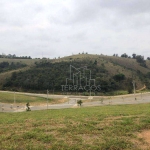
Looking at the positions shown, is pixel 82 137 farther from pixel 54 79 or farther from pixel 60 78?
pixel 54 79

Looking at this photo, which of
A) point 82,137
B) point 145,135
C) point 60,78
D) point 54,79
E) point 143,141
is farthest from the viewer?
point 54,79

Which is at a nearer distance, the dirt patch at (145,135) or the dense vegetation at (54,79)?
the dirt patch at (145,135)

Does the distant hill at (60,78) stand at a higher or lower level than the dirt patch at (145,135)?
higher

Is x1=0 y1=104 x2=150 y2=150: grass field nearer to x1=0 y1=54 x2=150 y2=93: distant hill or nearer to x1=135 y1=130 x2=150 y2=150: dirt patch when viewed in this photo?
x1=135 y1=130 x2=150 y2=150: dirt patch

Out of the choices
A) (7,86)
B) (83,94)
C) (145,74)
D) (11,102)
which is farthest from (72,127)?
(145,74)

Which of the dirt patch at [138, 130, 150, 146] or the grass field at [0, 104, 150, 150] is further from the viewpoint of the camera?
the dirt patch at [138, 130, 150, 146]

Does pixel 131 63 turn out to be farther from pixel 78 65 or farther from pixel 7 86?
pixel 7 86

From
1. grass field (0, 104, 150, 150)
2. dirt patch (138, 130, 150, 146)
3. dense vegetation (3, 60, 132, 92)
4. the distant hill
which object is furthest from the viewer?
the distant hill

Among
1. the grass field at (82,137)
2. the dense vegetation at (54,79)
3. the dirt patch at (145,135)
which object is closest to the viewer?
the grass field at (82,137)

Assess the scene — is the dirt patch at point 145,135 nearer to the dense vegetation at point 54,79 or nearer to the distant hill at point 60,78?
the distant hill at point 60,78

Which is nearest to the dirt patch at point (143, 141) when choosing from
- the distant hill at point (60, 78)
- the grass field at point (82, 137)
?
the grass field at point (82, 137)

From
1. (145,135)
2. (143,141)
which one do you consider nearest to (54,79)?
(145,135)

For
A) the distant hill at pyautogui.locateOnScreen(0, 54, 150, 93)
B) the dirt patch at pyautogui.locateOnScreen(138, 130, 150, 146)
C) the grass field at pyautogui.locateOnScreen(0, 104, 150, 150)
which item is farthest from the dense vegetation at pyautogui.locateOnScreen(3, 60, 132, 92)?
the dirt patch at pyautogui.locateOnScreen(138, 130, 150, 146)

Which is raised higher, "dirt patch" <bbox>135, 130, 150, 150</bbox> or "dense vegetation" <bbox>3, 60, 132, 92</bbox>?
"dense vegetation" <bbox>3, 60, 132, 92</bbox>
